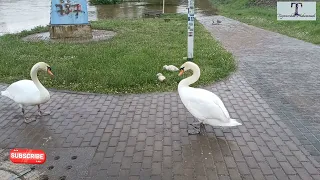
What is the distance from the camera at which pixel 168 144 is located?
213 inches

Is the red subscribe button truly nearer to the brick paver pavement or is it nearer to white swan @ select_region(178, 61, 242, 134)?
the brick paver pavement

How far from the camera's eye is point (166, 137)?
564 cm

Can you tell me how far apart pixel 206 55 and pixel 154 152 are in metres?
6.42

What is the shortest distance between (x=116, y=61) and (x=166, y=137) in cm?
497

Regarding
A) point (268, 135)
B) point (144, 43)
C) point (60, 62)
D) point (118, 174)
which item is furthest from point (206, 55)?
point (118, 174)

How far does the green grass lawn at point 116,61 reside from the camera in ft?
27.1

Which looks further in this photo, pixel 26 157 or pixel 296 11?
pixel 296 11

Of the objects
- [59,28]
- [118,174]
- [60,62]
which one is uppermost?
[59,28]

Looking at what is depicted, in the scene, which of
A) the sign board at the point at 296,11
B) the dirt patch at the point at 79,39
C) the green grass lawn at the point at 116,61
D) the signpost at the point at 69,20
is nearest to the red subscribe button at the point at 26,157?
the green grass lawn at the point at 116,61

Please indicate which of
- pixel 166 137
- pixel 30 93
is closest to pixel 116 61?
pixel 30 93

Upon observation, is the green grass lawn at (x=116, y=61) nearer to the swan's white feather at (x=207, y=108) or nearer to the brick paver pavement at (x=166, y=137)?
the brick paver pavement at (x=166, y=137)

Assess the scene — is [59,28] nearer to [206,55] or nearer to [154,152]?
[206,55]

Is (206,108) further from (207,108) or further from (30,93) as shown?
(30,93)

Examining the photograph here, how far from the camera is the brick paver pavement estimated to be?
185 inches
